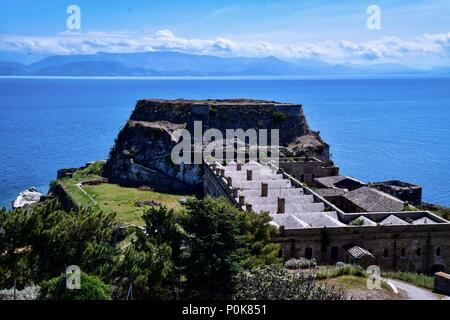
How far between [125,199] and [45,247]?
3424 centimetres

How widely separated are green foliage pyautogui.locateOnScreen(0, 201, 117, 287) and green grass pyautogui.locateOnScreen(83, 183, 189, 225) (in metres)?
21.3

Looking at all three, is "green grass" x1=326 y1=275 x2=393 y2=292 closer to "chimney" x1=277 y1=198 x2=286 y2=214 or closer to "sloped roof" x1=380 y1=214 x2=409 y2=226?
"sloped roof" x1=380 y1=214 x2=409 y2=226

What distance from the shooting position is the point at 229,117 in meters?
77.9

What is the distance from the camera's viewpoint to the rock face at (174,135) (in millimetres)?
68250

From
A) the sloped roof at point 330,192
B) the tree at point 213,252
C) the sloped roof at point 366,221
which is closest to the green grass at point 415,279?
the tree at point 213,252

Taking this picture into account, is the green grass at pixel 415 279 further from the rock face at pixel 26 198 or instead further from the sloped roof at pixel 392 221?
the rock face at pixel 26 198

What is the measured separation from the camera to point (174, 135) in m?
72.7

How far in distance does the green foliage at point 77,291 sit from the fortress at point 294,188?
1554 cm

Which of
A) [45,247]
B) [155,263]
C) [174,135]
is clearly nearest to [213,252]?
[155,263]

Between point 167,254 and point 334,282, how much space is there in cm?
733

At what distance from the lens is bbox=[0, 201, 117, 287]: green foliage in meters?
22.1

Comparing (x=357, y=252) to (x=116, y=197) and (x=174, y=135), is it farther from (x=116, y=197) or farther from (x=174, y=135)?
(x=174, y=135)
